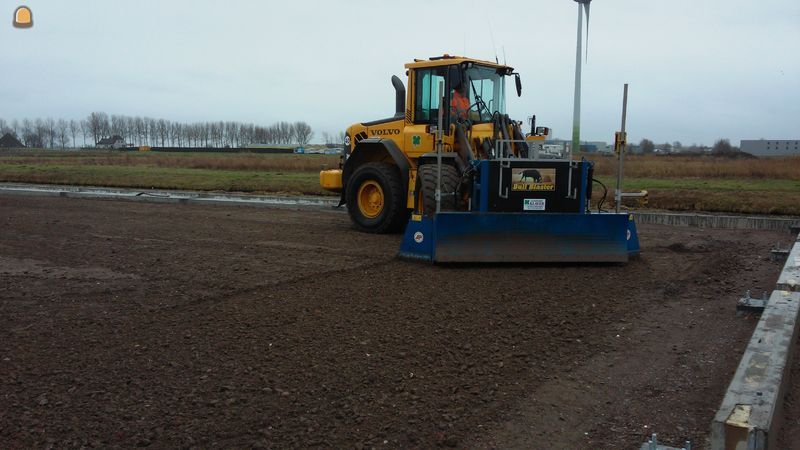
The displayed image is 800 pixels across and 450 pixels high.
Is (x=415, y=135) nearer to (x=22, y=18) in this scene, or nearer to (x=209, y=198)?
(x=22, y=18)

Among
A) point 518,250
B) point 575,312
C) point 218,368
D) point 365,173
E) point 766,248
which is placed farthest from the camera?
point 365,173

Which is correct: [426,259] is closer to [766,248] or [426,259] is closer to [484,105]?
[484,105]

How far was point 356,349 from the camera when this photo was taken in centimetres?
495

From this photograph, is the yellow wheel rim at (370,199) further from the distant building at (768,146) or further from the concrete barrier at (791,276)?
the distant building at (768,146)

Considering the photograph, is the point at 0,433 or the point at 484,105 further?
the point at 484,105

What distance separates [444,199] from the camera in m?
9.31

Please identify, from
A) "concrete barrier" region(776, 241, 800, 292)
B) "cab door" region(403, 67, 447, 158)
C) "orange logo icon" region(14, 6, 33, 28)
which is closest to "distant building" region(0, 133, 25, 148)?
"orange logo icon" region(14, 6, 33, 28)

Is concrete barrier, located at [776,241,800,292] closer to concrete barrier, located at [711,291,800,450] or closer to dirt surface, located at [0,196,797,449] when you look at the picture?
dirt surface, located at [0,196,797,449]

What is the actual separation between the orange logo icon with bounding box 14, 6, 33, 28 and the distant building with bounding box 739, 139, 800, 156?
94672 millimetres

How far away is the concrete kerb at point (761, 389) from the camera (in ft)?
10.4

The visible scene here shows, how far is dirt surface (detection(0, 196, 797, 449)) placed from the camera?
12.2ft

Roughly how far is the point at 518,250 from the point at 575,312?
2.20 metres

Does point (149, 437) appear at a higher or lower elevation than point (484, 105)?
lower

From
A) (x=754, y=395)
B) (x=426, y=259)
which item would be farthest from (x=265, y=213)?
(x=754, y=395)
